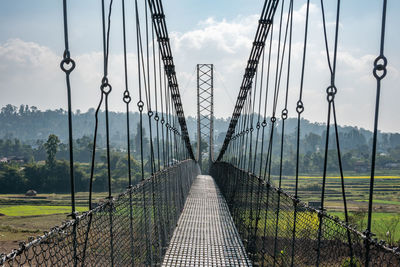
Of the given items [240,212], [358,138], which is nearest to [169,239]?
[240,212]

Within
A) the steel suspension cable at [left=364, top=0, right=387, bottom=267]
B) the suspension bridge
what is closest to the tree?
the suspension bridge

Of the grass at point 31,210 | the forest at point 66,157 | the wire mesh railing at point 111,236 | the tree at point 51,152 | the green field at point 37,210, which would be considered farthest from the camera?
the tree at point 51,152

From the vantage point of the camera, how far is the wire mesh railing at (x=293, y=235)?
5.49 feet

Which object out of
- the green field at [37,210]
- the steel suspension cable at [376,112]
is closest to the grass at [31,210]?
the green field at [37,210]

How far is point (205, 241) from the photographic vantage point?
497cm

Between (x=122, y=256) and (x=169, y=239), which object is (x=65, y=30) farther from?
(x=169, y=239)

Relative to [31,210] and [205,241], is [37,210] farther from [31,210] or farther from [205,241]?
[205,241]

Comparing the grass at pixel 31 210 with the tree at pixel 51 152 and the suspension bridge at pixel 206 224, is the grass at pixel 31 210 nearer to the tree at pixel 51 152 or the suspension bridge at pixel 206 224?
the tree at pixel 51 152

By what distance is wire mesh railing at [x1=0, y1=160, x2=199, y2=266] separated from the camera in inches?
52.6

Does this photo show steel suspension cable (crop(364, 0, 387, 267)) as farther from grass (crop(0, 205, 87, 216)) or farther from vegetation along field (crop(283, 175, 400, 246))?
grass (crop(0, 205, 87, 216))

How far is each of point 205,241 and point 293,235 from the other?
2.68m

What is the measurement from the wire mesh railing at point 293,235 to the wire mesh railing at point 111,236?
999mm

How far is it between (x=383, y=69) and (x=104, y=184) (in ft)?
127

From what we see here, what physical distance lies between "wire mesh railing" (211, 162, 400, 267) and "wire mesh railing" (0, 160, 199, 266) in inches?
39.3
